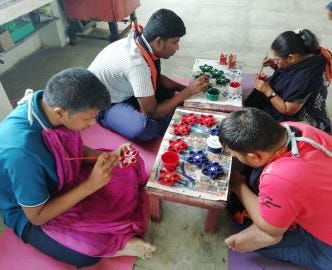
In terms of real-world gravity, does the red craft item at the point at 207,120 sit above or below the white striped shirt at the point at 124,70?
below

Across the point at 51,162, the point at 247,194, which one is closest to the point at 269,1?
the point at 247,194

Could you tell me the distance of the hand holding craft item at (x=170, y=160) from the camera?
140 centimetres

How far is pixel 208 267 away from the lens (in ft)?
4.67

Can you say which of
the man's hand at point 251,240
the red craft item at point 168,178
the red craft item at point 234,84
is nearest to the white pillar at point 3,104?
the red craft item at point 168,178

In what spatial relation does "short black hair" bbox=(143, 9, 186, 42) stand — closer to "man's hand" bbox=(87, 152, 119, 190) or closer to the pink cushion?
the pink cushion

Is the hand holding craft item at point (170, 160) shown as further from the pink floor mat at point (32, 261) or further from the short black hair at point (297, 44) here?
the short black hair at point (297, 44)

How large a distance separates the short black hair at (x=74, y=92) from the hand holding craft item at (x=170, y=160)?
1.58 feet

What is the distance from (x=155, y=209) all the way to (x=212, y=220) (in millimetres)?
308

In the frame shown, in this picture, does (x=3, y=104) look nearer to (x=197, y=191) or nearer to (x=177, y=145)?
(x=177, y=145)

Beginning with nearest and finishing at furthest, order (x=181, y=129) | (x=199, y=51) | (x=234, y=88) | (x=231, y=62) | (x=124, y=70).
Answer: (x=181, y=129) < (x=124, y=70) < (x=234, y=88) < (x=231, y=62) < (x=199, y=51)

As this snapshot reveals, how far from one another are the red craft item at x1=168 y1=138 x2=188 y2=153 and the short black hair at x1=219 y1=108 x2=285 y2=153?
0.43 m

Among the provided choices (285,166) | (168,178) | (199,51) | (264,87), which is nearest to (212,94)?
(264,87)

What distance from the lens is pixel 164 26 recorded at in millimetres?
1684

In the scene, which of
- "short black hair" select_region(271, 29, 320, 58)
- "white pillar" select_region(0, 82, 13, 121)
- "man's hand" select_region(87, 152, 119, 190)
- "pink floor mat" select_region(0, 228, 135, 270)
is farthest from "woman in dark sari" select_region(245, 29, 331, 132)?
"white pillar" select_region(0, 82, 13, 121)
